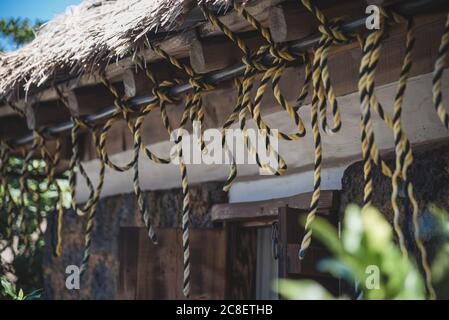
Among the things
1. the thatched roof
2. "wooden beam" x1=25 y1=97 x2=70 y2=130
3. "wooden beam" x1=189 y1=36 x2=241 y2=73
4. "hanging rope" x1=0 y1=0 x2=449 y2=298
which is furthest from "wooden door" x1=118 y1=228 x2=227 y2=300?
"wooden beam" x1=189 y1=36 x2=241 y2=73

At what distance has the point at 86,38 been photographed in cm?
322

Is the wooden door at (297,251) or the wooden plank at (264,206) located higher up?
the wooden plank at (264,206)

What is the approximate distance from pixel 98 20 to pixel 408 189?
1994 millimetres

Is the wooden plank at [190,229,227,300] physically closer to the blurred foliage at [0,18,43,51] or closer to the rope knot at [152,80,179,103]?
the rope knot at [152,80,179,103]

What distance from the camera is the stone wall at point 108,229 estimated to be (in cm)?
399

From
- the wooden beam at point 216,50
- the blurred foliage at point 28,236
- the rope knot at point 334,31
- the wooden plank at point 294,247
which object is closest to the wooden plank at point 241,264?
the wooden plank at point 294,247

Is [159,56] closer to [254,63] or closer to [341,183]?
[254,63]

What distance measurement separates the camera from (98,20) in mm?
3555

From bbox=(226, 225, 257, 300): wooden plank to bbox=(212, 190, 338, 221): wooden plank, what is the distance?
11 cm

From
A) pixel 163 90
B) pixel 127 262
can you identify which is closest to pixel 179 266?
pixel 127 262

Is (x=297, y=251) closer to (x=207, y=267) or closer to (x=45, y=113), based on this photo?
(x=207, y=267)

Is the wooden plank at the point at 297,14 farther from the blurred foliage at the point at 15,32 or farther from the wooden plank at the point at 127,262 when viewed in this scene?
the blurred foliage at the point at 15,32

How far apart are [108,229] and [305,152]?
5.70ft

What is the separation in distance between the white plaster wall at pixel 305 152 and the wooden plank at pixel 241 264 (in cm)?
20
